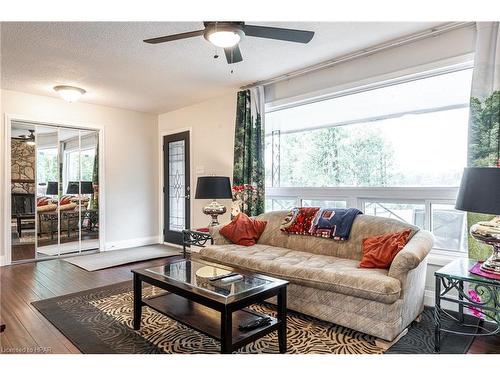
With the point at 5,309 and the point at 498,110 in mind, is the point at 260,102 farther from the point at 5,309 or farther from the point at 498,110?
the point at 5,309

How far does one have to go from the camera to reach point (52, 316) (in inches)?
106

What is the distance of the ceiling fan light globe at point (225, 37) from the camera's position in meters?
2.26

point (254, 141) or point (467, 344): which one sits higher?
point (254, 141)

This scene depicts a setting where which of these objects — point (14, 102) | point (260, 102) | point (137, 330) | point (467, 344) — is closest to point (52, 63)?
point (14, 102)

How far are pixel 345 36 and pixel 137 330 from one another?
3.12 meters

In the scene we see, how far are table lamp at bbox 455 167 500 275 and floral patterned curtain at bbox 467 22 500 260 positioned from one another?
52cm

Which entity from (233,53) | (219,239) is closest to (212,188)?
(219,239)

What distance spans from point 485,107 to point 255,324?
245 centimetres

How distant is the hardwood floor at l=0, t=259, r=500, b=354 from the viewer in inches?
86.7

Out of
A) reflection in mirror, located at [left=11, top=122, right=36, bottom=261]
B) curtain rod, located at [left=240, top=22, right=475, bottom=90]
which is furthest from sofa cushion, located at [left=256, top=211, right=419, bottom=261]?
reflection in mirror, located at [left=11, top=122, right=36, bottom=261]

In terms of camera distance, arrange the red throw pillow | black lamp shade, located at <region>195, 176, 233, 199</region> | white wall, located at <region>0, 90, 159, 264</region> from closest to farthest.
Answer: black lamp shade, located at <region>195, 176, 233, 199</region> < the red throw pillow < white wall, located at <region>0, 90, 159, 264</region>

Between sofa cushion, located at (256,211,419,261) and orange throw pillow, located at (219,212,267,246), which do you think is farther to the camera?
orange throw pillow, located at (219,212,267,246)

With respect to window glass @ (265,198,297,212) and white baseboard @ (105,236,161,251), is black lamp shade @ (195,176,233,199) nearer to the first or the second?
window glass @ (265,198,297,212)

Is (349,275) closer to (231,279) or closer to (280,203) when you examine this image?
(231,279)
